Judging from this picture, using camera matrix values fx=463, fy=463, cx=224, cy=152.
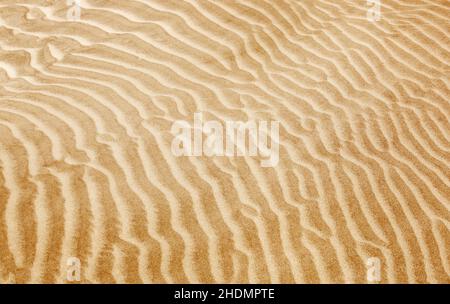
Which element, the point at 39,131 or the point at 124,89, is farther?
the point at 124,89

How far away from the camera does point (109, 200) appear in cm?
340

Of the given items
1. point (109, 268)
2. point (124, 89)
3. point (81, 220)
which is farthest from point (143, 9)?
point (109, 268)

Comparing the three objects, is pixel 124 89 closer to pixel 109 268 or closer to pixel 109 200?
pixel 109 200

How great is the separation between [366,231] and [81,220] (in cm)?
209

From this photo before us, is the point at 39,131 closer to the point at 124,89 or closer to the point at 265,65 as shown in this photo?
the point at 124,89

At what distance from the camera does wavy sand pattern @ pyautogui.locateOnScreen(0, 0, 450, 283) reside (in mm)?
3178

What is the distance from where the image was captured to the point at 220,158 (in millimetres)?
4008

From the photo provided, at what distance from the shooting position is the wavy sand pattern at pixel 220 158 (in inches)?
125
